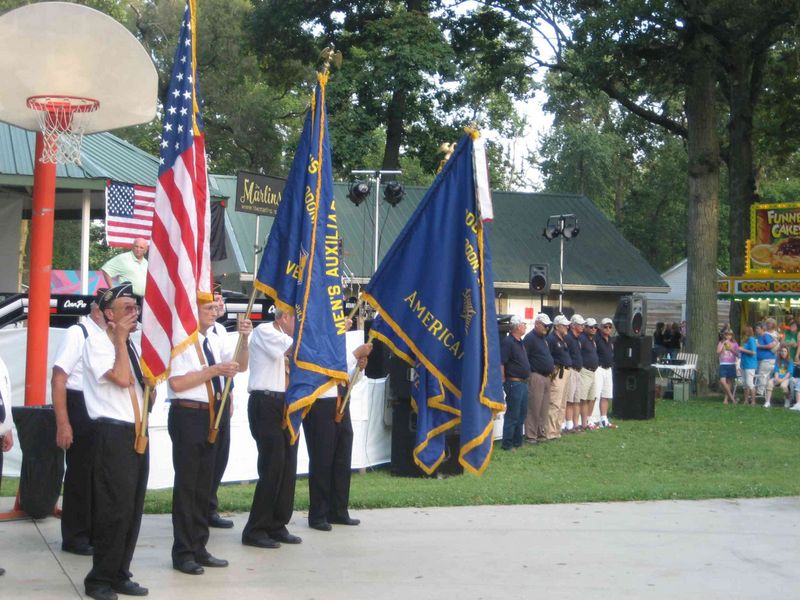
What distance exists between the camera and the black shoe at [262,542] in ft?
27.9

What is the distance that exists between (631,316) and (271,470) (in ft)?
45.8

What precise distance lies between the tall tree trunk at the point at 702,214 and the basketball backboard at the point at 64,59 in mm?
20125

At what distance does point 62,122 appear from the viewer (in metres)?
10.1

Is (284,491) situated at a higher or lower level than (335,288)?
lower

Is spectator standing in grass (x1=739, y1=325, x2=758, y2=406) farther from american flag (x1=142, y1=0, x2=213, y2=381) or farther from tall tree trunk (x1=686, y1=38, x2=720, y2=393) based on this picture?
american flag (x1=142, y1=0, x2=213, y2=381)

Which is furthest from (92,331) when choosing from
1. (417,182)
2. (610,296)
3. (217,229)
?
(417,182)

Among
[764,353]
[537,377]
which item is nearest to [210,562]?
[537,377]

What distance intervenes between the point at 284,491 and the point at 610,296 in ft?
114

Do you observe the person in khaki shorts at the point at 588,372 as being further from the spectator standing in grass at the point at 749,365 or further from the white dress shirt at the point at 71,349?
the white dress shirt at the point at 71,349

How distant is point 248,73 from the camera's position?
47.8 metres

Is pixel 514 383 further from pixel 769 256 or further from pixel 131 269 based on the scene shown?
pixel 769 256

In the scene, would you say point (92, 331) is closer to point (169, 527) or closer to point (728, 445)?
point (169, 527)

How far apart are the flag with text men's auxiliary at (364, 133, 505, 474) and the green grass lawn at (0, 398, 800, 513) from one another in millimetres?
2011

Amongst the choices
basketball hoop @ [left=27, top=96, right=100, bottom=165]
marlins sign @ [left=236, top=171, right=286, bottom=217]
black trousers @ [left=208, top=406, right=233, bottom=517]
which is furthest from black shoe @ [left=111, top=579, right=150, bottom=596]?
marlins sign @ [left=236, top=171, right=286, bottom=217]
